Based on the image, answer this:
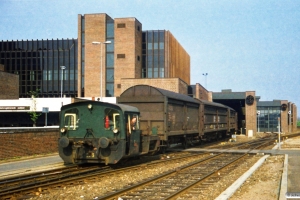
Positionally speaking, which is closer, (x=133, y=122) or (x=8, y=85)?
(x=133, y=122)

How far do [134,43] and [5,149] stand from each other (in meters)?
38.7

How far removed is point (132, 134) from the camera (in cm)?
1480

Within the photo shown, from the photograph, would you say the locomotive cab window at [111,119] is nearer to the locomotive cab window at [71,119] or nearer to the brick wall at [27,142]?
the locomotive cab window at [71,119]

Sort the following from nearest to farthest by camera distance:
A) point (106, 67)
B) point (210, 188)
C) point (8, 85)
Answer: point (210, 188) → point (8, 85) → point (106, 67)

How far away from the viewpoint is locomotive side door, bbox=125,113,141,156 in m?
14.4

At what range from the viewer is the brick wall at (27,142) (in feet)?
61.8

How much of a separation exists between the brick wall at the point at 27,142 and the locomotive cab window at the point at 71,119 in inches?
219

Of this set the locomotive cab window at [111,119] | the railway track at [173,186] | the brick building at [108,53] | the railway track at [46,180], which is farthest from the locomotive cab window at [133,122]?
the brick building at [108,53]

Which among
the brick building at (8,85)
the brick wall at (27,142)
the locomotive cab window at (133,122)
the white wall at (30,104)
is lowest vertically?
the brick wall at (27,142)

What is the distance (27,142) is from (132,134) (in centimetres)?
840

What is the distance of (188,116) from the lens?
24125mm

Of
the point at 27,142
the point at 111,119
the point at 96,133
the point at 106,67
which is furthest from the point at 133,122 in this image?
the point at 106,67

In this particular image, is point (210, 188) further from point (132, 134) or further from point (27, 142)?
point (27, 142)

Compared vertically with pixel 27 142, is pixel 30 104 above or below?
above
